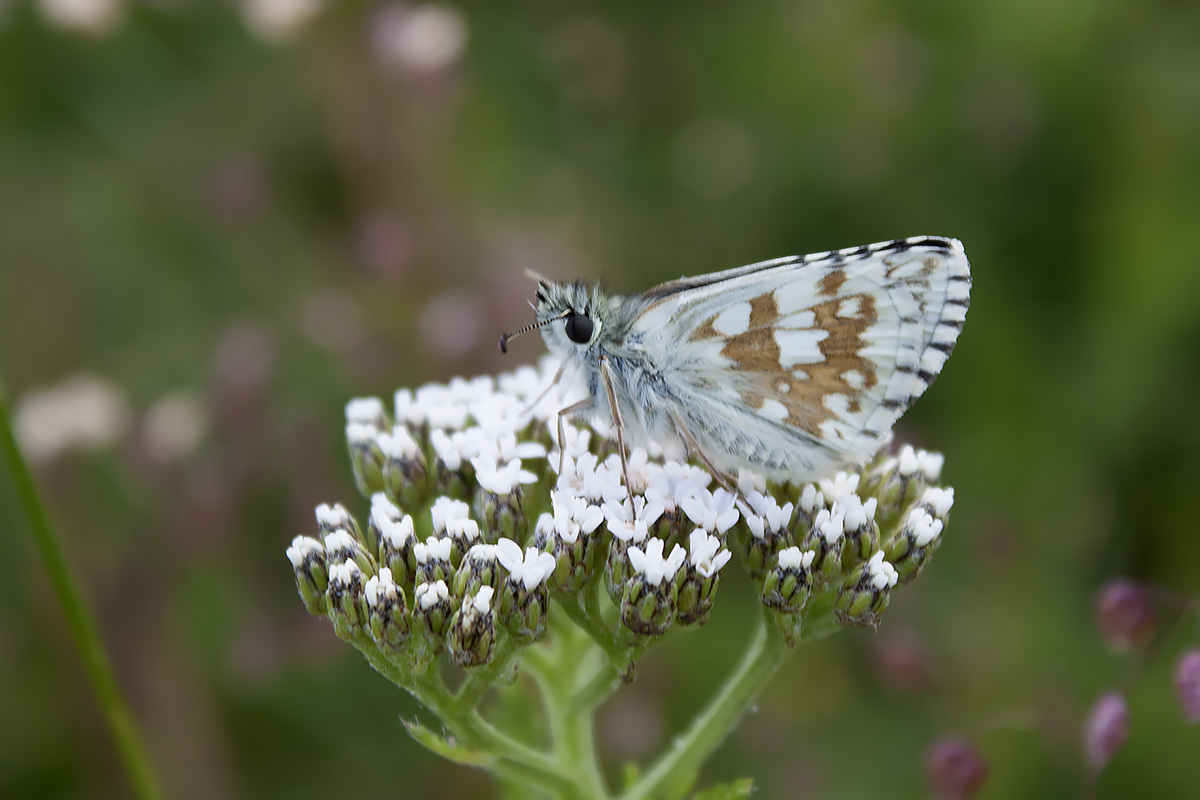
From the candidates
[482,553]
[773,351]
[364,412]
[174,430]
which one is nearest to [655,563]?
[482,553]

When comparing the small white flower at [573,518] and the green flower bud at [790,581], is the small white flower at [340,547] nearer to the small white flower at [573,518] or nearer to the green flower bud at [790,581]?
the small white flower at [573,518]

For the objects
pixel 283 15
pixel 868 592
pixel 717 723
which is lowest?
pixel 717 723

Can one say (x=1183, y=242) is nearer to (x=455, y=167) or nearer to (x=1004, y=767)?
(x=1004, y=767)

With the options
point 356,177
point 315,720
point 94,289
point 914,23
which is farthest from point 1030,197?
point 94,289

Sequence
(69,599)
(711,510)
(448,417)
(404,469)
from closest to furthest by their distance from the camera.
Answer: (711,510) → (69,599) → (404,469) → (448,417)

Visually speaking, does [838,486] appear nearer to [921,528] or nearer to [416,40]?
[921,528]

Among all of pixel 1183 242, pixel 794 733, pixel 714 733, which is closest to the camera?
pixel 714 733

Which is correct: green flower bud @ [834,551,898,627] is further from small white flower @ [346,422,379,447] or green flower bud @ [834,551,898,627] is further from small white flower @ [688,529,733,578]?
small white flower @ [346,422,379,447]

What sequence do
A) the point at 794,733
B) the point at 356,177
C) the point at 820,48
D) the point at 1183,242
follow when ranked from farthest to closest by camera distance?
the point at 820,48
the point at 1183,242
the point at 356,177
the point at 794,733
